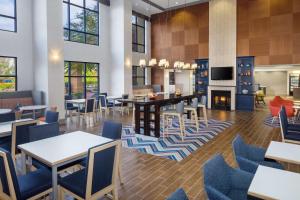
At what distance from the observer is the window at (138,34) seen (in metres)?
12.2

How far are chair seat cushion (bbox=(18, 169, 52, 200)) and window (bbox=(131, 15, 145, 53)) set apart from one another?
10.5m

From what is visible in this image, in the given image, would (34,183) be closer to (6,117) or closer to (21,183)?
(21,183)

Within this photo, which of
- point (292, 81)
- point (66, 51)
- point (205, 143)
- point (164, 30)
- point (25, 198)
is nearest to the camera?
point (25, 198)

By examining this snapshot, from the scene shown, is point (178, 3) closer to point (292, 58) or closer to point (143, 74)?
point (143, 74)

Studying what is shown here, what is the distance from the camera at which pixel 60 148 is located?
7.81ft

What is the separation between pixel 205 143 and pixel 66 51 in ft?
22.1

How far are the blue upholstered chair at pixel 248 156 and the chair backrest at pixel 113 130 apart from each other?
1.51 metres

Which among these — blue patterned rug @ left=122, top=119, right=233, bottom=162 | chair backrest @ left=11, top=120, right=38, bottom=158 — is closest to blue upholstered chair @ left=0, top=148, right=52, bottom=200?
chair backrest @ left=11, top=120, right=38, bottom=158

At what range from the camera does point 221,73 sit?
10305 millimetres

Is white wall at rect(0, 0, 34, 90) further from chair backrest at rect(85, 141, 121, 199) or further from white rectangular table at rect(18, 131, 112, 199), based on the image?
chair backrest at rect(85, 141, 121, 199)

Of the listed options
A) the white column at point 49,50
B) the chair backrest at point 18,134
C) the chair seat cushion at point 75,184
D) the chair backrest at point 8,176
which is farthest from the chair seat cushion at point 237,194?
the white column at point 49,50

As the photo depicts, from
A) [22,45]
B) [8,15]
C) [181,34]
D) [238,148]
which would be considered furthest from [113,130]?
[181,34]

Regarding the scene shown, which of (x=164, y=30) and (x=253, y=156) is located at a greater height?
(x=164, y=30)

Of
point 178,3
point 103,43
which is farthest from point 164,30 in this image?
point 103,43
